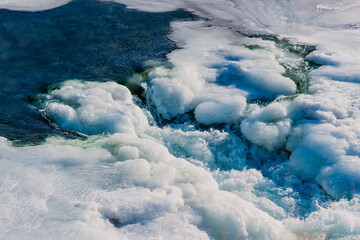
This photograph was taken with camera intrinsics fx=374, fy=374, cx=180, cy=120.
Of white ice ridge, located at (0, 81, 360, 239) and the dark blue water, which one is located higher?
the dark blue water

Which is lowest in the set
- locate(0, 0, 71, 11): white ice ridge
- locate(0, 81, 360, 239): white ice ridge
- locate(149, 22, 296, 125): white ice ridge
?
locate(0, 81, 360, 239): white ice ridge

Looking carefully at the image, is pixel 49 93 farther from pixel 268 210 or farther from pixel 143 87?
pixel 268 210

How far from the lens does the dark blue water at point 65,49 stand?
14.0ft

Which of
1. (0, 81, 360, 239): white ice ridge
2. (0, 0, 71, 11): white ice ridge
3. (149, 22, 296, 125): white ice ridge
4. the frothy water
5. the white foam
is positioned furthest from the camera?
(0, 0, 71, 11): white ice ridge

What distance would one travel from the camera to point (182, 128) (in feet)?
13.9

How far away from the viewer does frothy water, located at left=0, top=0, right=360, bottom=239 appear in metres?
2.76

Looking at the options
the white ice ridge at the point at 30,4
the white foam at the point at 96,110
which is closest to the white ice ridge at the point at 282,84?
the white foam at the point at 96,110

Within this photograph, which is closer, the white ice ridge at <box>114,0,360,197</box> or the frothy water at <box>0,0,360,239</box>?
the frothy water at <box>0,0,360,239</box>

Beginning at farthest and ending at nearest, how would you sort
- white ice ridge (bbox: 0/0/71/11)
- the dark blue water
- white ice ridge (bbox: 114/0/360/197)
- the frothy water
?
white ice ridge (bbox: 0/0/71/11) → the dark blue water → white ice ridge (bbox: 114/0/360/197) → the frothy water

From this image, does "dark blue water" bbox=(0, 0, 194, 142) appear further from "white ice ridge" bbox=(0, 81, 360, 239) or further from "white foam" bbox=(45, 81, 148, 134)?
"white ice ridge" bbox=(0, 81, 360, 239)

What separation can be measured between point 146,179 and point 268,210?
41.6 inches

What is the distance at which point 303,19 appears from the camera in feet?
21.6

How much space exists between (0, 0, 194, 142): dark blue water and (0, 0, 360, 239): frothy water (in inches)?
1.1

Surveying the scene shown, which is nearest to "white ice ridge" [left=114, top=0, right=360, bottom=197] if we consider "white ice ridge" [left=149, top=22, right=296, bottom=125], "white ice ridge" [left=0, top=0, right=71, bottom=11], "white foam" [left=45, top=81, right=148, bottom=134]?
"white ice ridge" [left=149, top=22, right=296, bottom=125]
